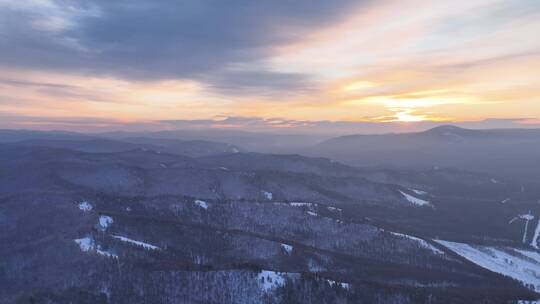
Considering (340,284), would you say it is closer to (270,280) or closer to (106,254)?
(270,280)

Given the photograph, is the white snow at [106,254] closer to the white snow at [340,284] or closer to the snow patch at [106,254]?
the snow patch at [106,254]

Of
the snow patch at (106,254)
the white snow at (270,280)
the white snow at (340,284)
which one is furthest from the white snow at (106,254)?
the white snow at (340,284)

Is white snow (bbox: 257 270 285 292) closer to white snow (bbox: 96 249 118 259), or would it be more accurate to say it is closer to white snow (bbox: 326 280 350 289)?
white snow (bbox: 326 280 350 289)

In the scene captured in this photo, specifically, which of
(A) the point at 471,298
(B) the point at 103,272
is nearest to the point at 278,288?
(B) the point at 103,272

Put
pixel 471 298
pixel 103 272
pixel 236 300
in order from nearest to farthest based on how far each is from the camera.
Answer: pixel 236 300
pixel 103 272
pixel 471 298

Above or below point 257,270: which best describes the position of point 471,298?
below

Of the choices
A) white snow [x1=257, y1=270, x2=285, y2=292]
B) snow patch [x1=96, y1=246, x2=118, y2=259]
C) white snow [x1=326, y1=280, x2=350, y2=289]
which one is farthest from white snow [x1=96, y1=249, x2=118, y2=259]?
white snow [x1=326, y1=280, x2=350, y2=289]

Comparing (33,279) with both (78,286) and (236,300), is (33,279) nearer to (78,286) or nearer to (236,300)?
(78,286)

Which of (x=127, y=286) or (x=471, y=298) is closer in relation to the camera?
(x=127, y=286)
